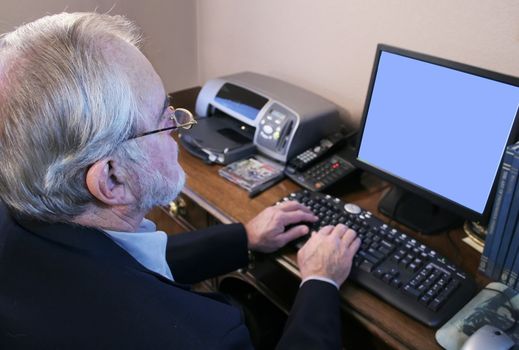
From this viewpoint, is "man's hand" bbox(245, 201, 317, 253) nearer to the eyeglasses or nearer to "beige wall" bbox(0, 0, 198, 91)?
the eyeglasses

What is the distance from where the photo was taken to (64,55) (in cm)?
62

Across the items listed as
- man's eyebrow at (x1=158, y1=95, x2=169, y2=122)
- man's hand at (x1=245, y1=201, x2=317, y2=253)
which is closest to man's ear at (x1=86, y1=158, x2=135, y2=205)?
man's eyebrow at (x1=158, y1=95, x2=169, y2=122)

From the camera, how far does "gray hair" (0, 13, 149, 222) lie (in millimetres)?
600

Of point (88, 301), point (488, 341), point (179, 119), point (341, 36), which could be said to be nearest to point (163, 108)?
point (179, 119)

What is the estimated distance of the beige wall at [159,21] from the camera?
157cm

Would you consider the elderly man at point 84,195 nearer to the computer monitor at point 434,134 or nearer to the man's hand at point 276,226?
the man's hand at point 276,226

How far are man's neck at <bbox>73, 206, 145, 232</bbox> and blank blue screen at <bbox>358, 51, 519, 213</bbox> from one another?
644mm

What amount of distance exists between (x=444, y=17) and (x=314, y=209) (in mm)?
588

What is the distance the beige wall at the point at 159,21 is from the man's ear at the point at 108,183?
1.17 metres

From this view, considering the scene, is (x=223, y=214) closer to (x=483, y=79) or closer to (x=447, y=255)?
(x=447, y=255)

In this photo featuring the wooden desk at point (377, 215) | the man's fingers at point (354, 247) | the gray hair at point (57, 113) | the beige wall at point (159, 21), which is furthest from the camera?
the beige wall at point (159, 21)

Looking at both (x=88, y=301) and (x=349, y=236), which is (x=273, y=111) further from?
(x=88, y=301)

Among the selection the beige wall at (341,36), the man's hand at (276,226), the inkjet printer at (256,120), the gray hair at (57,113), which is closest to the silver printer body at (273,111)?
the inkjet printer at (256,120)

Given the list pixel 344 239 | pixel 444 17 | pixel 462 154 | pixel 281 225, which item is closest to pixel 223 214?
pixel 281 225
